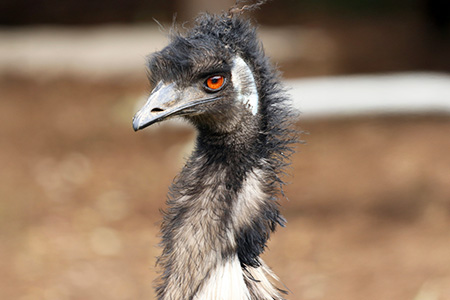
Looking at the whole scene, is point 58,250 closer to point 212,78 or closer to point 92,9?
point 212,78

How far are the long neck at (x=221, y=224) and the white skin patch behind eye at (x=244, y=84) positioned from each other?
0.47 ft

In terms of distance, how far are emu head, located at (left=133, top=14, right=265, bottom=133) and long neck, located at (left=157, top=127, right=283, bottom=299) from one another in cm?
11

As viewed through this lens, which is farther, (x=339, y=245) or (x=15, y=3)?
(x=15, y=3)

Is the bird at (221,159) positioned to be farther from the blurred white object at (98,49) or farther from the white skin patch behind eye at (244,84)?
the blurred white object at (98,49)

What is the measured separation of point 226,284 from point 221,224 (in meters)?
0.23

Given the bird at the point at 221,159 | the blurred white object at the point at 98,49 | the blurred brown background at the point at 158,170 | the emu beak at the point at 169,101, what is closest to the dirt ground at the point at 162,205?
the blurred brown background at the point at 158,170

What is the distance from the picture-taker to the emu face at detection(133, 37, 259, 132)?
270cm

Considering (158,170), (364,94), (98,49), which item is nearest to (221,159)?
(364,94)

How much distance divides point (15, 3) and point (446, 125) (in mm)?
7839

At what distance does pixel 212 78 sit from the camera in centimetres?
276

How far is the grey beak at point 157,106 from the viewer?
2592mm

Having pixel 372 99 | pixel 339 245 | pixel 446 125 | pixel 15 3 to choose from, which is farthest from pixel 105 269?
pixel 15 3

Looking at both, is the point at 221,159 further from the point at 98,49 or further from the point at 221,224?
the point at 98,49

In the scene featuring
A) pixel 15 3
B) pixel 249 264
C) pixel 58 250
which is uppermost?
pixel 15 3
